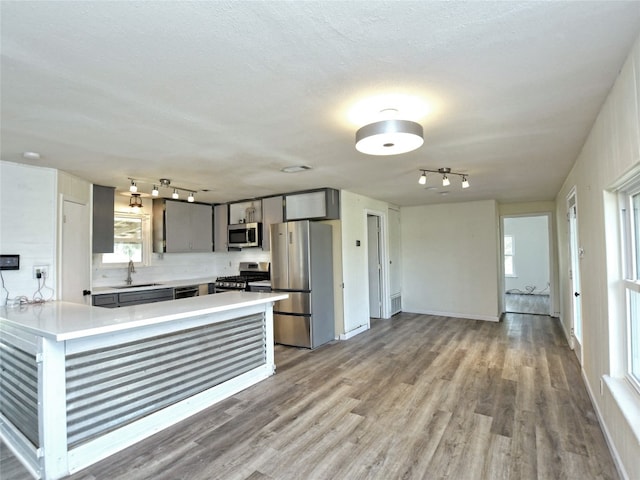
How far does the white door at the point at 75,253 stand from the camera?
12.0ft

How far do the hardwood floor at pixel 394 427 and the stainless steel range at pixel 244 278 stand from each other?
169cm

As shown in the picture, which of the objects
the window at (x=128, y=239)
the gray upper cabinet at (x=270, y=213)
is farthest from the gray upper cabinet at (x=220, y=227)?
the window at (x=128, y=239)

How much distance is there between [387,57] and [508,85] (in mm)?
810

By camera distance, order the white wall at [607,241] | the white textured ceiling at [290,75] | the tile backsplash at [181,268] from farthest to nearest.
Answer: the tile backsplash at [181,268]
the white wall at [607,241]
the white textured ceiling at [290,75]

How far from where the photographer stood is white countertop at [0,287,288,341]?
2053 millimetres

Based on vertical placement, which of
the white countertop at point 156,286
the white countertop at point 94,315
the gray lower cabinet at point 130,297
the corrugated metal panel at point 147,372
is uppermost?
the white countertop at point 94,315

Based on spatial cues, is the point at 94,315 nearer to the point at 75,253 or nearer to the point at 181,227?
the point at 75,253

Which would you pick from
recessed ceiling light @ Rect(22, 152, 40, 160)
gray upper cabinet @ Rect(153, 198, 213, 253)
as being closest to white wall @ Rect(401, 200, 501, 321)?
gray upper cabinet @ Rect(153, 198, 213, 253)

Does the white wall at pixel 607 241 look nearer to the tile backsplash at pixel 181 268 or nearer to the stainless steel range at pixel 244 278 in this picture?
the stainless steel range at pixel 244 278

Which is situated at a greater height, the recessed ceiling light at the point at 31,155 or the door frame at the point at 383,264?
the recessed ceiling light at the point at 31,155

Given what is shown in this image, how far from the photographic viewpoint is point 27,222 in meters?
3.25

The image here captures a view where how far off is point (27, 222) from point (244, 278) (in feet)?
10.5

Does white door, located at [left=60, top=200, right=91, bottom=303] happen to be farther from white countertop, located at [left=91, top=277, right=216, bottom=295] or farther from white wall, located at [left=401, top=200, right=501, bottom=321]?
white wall, located at [left=401, top=200, right=501, bottom=321]

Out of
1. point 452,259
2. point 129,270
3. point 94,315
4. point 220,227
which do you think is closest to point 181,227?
point 220,227
